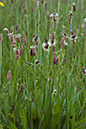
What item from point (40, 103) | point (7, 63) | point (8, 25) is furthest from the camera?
point (8, 25)

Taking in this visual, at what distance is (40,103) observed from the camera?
3.37 feet

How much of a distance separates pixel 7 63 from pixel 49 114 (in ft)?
2.61

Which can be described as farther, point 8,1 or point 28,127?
point 8,1

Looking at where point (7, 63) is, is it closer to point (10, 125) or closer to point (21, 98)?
point (21, 98)

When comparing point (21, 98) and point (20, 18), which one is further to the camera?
point (20, 18)

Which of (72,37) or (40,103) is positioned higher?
(72,37)

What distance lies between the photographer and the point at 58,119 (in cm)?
91

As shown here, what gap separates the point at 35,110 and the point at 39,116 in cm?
6

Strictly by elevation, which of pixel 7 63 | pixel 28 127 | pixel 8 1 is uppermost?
pixel 8 1

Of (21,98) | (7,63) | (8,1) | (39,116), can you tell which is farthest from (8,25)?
(39,116)

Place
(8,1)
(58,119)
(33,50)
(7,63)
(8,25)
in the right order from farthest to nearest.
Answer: (8,1) → (8,25) → (7,63) → (58,119) → (33,50)

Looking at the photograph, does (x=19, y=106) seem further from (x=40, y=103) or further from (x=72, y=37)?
(x=72, y=37)

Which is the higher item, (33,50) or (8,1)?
(8,1)

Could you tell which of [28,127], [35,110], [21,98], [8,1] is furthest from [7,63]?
[8,1]
